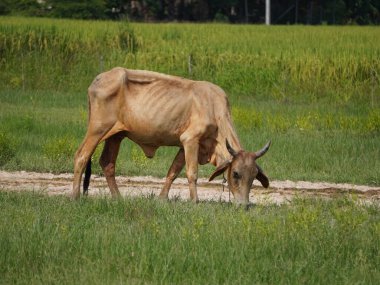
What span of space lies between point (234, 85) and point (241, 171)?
1567 centimetres

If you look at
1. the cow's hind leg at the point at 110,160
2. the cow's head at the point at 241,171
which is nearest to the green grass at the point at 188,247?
the cow's head at the point at 241,171

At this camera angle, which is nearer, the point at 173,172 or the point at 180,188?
the point at 173,172

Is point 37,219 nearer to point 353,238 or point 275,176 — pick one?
point 353,238

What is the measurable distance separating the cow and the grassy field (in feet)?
9.33

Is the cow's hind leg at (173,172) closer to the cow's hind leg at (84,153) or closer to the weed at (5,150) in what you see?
the cow's hind leg at (84,153)

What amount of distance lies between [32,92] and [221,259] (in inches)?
721

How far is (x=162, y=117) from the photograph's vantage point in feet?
39.7

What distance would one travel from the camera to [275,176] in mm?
14750

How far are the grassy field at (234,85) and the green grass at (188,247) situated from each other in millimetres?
4973

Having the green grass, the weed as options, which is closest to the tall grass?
the weed

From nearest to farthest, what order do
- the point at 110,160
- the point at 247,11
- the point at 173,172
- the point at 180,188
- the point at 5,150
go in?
the point at 173,172, the point at 110,160, the point at 180,188, the point at 5,150, the point at 247,11

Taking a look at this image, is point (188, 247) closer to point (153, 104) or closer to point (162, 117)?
point (162, 117)

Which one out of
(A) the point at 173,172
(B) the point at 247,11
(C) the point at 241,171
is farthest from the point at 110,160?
(B) the point at 247,11

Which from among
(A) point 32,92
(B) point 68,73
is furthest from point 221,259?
(B) point 68,73
